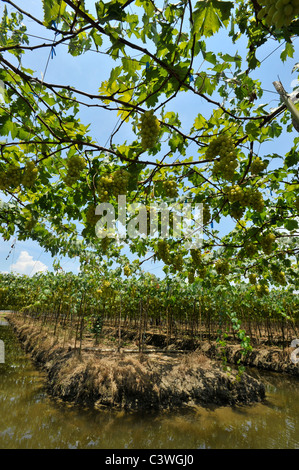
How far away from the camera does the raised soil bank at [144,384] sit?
305 inches

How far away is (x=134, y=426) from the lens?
656 cm

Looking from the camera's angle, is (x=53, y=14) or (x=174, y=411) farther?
(x=174, y=411)

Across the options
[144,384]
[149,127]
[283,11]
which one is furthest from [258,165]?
[144,384]

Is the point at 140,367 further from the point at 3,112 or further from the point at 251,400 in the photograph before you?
the point at 3,112

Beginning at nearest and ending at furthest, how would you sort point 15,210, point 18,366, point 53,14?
1. point 53,14
2. point 15,210
3. point 18,366

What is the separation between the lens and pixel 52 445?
5.44 m

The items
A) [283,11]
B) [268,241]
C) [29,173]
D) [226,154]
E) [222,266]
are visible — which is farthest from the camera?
[222,266]

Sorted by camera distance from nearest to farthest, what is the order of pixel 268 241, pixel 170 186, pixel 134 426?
pixel 170 186
pixel 268 241
pixel 134 426

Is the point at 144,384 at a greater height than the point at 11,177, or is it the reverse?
the point at 11,177

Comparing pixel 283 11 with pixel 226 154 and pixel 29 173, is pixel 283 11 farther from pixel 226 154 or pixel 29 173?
pixel 29 173

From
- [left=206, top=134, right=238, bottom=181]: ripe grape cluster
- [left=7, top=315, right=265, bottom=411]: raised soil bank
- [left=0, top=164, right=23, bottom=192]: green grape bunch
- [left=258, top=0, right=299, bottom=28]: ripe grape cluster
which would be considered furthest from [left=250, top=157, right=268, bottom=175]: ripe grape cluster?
[left=7, top=315, right=265, bottom=411]: raised soil bank

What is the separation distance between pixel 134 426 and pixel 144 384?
1.44m
